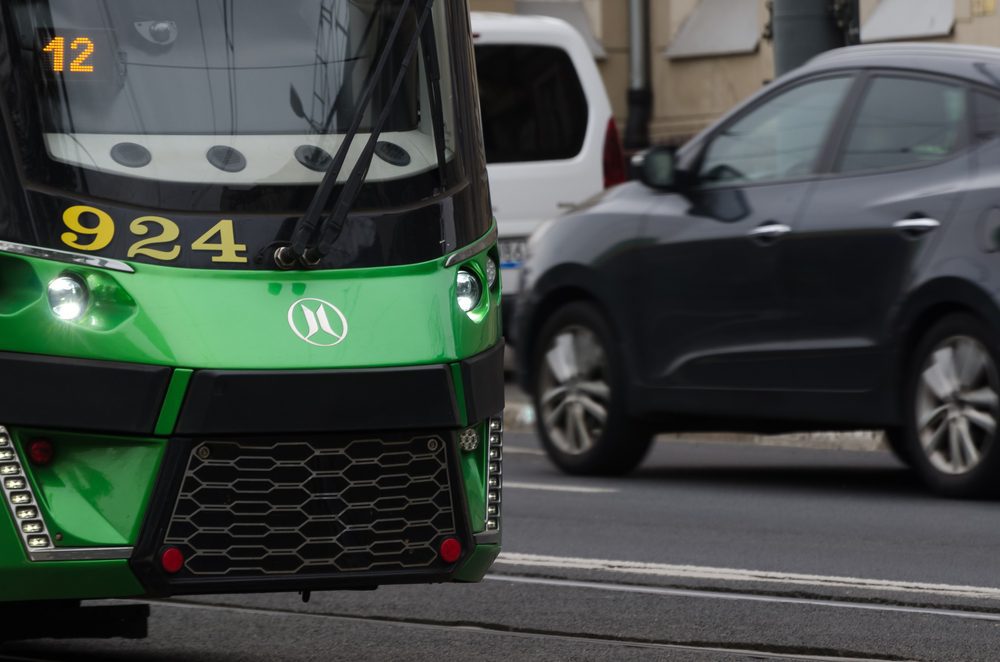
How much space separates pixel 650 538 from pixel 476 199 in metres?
2.96

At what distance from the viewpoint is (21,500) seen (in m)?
4.81

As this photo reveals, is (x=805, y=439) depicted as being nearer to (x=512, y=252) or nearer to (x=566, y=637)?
(x=512, y=252)

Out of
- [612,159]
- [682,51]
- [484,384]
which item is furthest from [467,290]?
[682,51]

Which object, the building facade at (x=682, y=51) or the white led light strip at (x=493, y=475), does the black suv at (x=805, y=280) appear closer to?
the white led light strip at (x=493, y=475)

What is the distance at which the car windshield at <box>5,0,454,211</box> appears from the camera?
16.4 feet

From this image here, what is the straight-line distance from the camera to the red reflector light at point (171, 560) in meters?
4.87

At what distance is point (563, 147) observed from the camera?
592 inches

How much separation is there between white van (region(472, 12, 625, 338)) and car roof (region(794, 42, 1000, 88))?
506cm

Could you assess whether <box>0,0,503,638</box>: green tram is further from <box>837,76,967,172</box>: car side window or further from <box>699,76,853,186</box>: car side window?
<box>699,76,853,186</box>: car side window

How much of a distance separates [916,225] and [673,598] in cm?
252

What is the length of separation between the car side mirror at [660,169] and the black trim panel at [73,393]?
5343 millimetres

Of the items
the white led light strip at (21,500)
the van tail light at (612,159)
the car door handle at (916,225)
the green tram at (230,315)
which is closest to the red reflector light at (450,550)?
the green tram at (230,315)

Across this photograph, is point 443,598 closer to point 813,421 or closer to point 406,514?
point 406,514

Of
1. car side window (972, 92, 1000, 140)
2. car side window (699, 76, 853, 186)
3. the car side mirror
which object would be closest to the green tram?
car side window (972, 92, 1000, 140)
